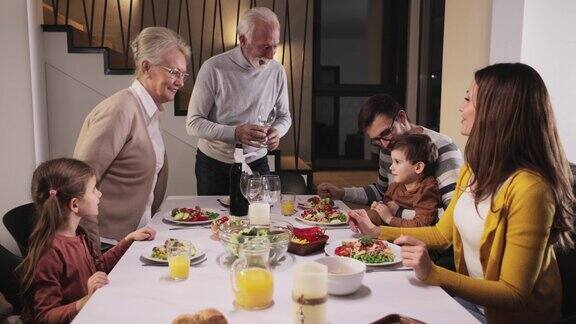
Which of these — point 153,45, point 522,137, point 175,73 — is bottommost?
point 522,137

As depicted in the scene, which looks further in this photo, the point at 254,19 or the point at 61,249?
the point at 254,19

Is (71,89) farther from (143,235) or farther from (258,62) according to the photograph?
(143,235)

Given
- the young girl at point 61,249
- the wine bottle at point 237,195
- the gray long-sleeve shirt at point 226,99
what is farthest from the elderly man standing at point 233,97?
the young girl at point 61,249

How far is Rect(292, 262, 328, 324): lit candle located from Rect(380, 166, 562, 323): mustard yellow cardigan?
1.32ft

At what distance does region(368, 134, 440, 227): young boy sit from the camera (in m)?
2.18

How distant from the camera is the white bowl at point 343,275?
49.4 inches

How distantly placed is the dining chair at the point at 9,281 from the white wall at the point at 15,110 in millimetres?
1477

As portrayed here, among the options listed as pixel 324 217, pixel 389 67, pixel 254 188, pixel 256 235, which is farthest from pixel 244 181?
pixel 389 67

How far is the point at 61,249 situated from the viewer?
1600mm

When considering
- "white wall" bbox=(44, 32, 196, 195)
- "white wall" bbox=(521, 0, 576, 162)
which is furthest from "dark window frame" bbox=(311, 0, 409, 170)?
"white wall" bbox=(521, 0, 576, 162)

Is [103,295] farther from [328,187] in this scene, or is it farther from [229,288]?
[328,187]

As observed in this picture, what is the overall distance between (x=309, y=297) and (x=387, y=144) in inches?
59.8

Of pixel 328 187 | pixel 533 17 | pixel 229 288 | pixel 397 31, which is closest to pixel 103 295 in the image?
pixel 229 288

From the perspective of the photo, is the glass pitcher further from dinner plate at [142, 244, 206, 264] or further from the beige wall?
the beige wall
